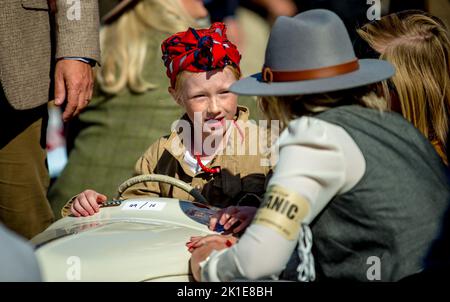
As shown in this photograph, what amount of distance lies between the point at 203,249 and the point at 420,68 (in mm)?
1058

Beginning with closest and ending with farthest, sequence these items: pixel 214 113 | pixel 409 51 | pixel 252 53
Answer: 1. pixel 409 51
2. pixel 214 113
3. pixel 252 53

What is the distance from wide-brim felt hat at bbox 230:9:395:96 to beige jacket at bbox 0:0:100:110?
1.09m

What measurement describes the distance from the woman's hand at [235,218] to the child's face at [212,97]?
591 mm

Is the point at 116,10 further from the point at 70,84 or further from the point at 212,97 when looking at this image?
the point at 212,97

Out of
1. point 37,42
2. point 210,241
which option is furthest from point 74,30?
point 210,241

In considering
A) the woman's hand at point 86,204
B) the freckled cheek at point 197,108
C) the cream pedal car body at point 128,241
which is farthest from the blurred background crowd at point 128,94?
the cream pedal car body at point 128,241

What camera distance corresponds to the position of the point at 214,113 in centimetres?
314

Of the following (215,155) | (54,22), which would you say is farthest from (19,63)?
(215,155)

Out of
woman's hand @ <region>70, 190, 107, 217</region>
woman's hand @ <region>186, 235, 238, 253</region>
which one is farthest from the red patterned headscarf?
woman's hand @ <region>186, 235, 238, 253</region>

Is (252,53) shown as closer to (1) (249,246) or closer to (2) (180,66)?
(2) (180,66)

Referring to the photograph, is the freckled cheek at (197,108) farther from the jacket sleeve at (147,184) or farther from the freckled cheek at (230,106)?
the jacket sleeve at (147,184)

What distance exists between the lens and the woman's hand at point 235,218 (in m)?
2.60

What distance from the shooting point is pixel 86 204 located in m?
2.94
